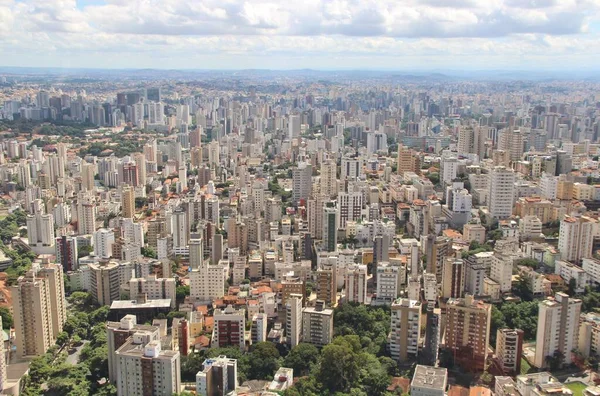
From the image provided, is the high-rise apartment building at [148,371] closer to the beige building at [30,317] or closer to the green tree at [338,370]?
the green tree at [338,370]

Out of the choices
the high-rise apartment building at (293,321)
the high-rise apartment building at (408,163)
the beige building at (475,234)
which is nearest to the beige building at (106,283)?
the high-rise apartment building at (293,321)

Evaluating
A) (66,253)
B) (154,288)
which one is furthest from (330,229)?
(66,253)

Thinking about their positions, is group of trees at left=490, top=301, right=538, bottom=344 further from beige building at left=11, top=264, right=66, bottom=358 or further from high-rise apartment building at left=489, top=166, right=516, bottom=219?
beige building at left=11, top=264, right=66, bottom=358

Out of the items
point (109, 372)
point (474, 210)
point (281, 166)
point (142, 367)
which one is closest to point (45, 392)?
point (109, 372)

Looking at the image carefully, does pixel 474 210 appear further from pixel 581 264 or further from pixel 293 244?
pixel 293 244

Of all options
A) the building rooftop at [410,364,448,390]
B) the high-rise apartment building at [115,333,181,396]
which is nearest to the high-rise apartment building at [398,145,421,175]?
the building rooftop at [410,364,448,390]

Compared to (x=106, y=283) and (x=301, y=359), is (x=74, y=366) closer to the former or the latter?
(x=106, y=283)
